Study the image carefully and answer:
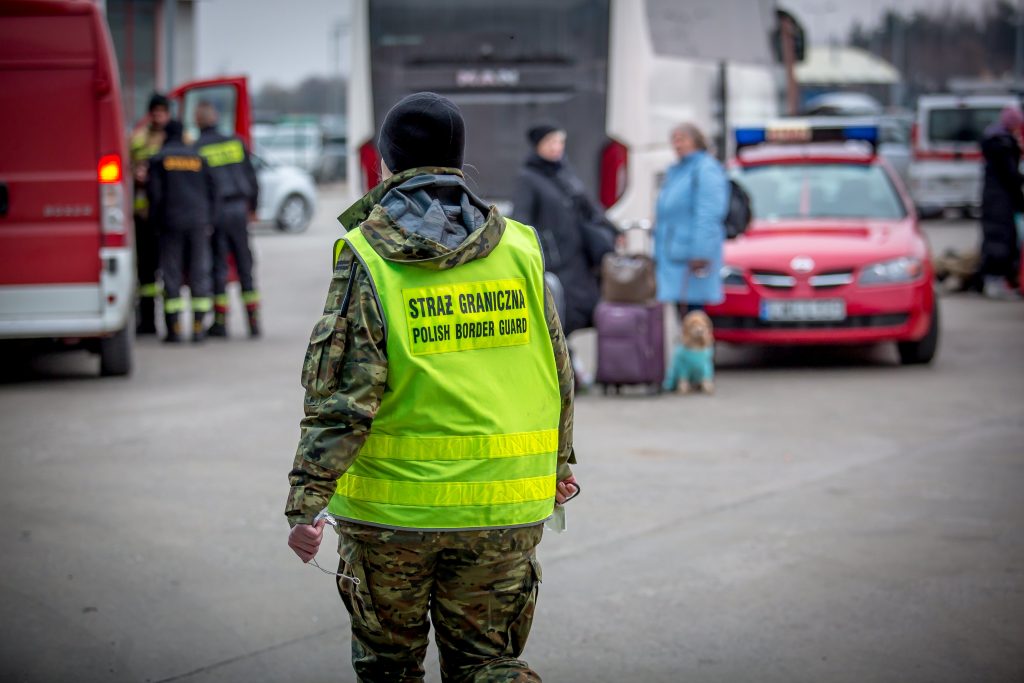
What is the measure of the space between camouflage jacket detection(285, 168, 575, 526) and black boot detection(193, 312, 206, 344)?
981 cm

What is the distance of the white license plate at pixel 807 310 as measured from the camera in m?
10.5

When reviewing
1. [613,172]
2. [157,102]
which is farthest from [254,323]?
[613,172]

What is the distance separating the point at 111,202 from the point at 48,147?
0.56m

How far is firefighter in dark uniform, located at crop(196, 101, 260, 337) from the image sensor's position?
41.9 feet

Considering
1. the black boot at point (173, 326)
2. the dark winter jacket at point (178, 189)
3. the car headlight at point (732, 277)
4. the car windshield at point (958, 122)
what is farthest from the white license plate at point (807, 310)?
the car windshield at point (958, 122)

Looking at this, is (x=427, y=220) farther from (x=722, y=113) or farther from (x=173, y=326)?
(x=722, y=113)

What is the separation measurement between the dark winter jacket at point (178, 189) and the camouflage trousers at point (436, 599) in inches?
379

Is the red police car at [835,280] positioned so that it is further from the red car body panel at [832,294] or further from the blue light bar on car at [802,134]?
the blue light bar on car at [802,134]

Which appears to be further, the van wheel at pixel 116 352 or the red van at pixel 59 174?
the van wheel at pixel 116 352

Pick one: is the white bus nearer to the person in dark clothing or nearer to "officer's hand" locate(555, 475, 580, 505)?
the person in dark clothing

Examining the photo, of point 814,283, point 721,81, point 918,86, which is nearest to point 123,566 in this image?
point 814,283

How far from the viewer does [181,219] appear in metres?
12.3

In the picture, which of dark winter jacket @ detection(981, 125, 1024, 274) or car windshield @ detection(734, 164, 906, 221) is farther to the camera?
dark winter jacket @ detection(981, 125, 1024, 274)

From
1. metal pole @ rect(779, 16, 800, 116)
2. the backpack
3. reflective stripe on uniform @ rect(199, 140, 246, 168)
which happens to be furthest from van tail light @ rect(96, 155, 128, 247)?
metal pole @ rect(779, 16, 800, 116)
